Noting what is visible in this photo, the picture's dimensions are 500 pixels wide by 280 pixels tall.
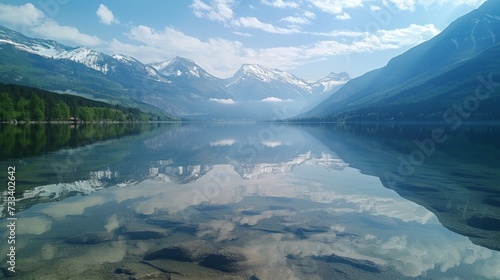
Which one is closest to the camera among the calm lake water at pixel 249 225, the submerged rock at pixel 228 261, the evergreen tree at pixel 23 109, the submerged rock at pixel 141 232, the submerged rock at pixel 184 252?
the submerged rock at pixel 228 261

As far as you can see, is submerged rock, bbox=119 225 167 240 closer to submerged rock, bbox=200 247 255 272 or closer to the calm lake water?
the calm lake water

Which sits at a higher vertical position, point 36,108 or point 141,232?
point 36,108

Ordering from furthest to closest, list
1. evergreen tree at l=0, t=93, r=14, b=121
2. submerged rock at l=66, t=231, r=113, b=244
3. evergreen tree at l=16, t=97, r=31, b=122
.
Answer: evergreen tree at l=16, t=97, r=31, b=122 → evergreen tree at l=0, t=93, r=14, b=121 → submerged rock at l=66, t=231, r=113, b=244

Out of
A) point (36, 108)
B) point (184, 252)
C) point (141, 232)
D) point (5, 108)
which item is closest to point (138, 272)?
point (184, 252)

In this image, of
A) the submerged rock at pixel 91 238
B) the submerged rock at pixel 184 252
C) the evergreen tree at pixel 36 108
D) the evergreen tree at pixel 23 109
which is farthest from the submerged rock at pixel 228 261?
the evergreen tree at pixel 36 108

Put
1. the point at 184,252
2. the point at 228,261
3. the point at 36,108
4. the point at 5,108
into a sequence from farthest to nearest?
the point at 36,108 < the point at 5,108 < the point at 184,252 < the point at 228,261

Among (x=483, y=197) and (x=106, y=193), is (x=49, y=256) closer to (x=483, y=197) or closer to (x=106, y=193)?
(x=106, y=193)

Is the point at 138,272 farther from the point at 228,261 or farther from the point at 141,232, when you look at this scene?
the point at 141,232

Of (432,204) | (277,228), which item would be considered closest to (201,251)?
(277,228)

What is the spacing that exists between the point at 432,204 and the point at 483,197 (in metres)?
5.70

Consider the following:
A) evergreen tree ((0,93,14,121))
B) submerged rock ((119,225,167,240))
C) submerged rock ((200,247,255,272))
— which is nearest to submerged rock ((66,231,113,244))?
submerged rock ((119,225,167,240))

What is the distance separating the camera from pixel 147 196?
27000 millimetres

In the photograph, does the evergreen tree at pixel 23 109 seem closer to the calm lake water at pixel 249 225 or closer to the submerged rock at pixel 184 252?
the calm lake water at pixel 249 225

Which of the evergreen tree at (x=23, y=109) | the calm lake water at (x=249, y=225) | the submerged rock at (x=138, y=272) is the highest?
the evergreen tree at (x=23, y=109)
